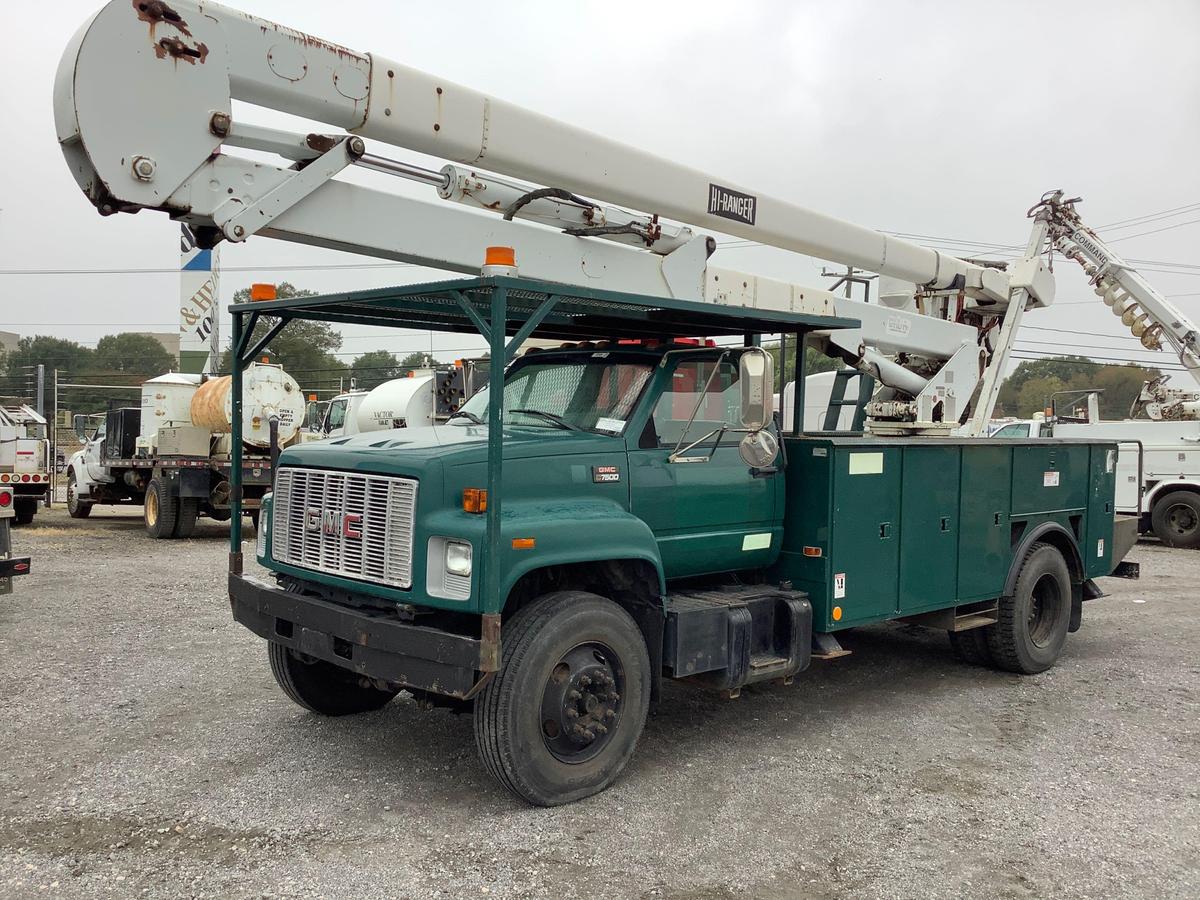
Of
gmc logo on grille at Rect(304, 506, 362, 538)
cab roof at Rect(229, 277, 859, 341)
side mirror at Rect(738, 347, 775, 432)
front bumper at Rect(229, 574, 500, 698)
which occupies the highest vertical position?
cab roof at Rect(229, 277, 859, 341)

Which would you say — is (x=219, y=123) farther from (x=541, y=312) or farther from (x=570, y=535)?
(x=570, y=535)

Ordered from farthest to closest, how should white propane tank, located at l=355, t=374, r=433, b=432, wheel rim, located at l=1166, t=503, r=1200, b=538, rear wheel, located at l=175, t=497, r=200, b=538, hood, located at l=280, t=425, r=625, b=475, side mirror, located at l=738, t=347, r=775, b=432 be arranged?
white propane tank, located at l=355, t=374, r=433, b=432 < wheel rim, located at l=1166, t=503, r=1200, b=538 < rear wheel, located at l=175, t=497, r=200, b=538 < side mirror, located at l=738, t=347, r=775, b=432 < hood, located at l=280, t=425, r=625, b=475

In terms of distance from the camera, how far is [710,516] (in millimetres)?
5746

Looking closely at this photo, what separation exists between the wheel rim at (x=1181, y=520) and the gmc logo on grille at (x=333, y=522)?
15.6m

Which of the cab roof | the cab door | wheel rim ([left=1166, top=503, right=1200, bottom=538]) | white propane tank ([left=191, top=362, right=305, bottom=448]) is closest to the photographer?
the cab roof

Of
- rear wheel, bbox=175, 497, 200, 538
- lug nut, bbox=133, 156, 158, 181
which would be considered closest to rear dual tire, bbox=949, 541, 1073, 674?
lug nut, bbox=133, 156, 158, 181

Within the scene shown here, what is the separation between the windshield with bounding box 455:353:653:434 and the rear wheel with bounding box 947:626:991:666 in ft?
11.9

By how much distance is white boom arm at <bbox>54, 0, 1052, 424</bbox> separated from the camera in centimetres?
460

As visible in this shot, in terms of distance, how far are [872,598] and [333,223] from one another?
396 cm

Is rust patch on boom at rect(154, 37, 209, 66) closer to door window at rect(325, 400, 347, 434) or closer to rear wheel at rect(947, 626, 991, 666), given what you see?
rear wheel at rect(947, 626, 991, 666)

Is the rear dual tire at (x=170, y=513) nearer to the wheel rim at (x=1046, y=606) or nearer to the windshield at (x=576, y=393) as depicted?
the windshield at (x=576, y=393)

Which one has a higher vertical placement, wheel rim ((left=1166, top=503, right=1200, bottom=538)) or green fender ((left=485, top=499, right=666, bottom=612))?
green fender ((left=485, top=499, right=666, bottom=612))

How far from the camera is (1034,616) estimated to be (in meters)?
7.99

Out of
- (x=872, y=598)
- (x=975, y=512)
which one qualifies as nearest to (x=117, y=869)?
(x=872, y=598)
